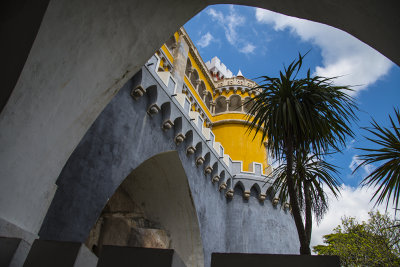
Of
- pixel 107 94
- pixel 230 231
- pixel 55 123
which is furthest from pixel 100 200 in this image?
pixel 230 231

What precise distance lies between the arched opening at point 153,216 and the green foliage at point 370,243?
10.8m

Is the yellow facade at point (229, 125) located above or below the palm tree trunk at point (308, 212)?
above

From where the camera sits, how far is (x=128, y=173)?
6.81 metres

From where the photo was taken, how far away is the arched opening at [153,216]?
9.66 m

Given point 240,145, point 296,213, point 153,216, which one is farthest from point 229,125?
point 296,213

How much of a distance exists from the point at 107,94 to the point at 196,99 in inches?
481

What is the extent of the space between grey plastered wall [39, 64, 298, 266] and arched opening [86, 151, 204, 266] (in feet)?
1.12

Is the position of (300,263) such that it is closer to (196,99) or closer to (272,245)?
(272,245)

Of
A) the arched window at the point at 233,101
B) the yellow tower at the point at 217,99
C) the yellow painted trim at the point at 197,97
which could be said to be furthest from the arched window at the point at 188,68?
the arched window at the point at 233,101

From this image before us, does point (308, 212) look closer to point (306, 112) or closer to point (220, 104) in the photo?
point (306, 112)

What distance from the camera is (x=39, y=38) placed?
6.92ft

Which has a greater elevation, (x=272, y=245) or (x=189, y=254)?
(x=272, y=245)

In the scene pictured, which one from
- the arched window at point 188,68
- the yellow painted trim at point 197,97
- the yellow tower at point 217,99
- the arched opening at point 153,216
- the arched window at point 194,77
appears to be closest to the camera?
the arched opening at point 153,216

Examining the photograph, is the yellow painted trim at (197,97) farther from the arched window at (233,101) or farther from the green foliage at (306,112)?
the green foliage at (306,112)
